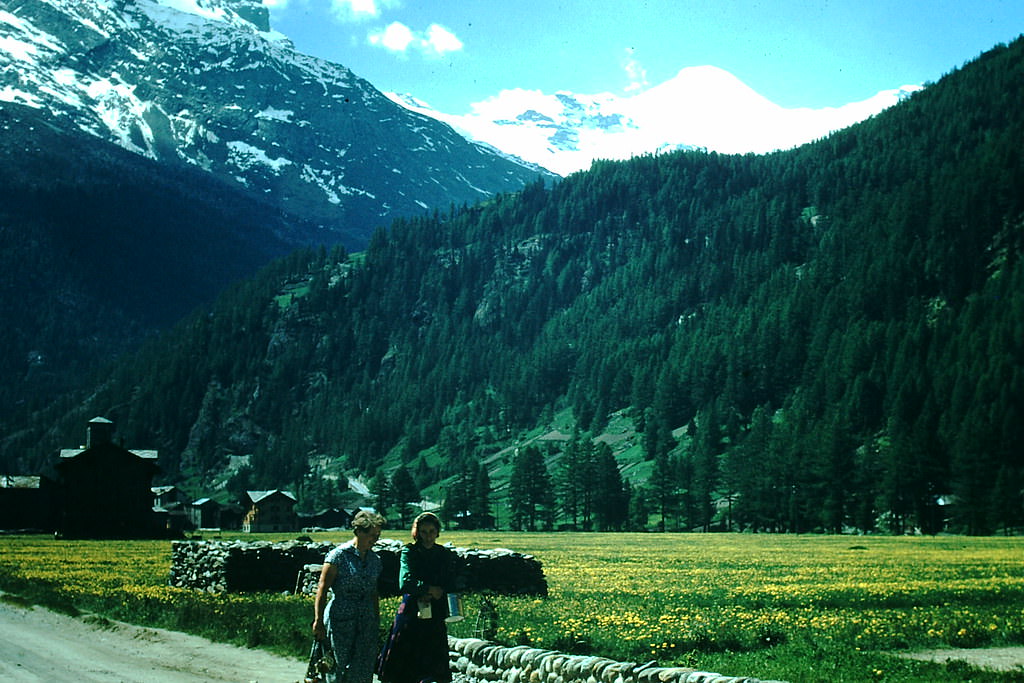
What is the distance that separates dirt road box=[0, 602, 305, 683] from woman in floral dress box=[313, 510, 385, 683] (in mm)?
7502

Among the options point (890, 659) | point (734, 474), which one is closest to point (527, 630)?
point (890, 659)

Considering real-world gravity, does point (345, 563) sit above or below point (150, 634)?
above

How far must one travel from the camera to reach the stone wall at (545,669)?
16359mm

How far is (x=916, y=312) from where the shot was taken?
645 feet

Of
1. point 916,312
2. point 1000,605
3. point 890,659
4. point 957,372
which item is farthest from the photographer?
point 916,312

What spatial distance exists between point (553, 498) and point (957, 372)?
62977 mm

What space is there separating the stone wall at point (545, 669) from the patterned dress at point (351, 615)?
15.7 feet

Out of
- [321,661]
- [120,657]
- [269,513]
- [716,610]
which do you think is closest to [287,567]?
[120,657]

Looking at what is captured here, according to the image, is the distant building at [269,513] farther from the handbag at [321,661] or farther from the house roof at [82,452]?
the handbag at [321,661]

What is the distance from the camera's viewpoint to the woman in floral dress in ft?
45.9

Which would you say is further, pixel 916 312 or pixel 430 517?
pixel 916 312

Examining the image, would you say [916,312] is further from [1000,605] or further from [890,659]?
[890,659]

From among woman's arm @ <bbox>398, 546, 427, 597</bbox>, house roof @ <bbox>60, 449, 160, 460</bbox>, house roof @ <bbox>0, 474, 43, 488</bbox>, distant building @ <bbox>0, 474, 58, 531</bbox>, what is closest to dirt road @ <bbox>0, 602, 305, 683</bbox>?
woman's arm @ <bbox>398, 546, 427, 597</bbox>

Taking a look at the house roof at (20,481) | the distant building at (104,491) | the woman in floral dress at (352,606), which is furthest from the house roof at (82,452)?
the woman in floral dress at (352,606)
